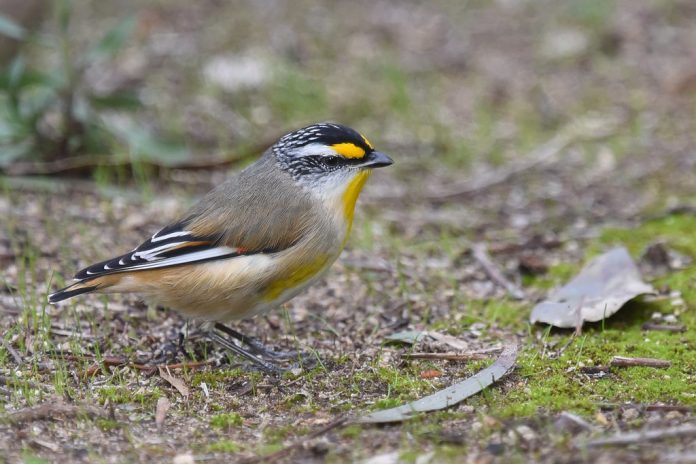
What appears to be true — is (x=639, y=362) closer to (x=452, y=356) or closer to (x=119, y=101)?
(x=452, y=356)

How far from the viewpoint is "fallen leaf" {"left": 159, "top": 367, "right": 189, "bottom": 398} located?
199 inches

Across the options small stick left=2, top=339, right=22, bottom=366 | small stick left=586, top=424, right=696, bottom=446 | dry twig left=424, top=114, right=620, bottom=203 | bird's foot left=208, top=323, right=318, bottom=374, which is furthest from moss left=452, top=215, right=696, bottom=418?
small stick left=2, top=339, right=22, bottom=366

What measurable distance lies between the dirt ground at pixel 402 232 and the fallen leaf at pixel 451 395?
54mm

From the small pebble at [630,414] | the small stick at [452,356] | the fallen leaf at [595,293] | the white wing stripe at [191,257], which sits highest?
the white wing stripe at [191,257]

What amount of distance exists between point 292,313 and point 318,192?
3.70 ft

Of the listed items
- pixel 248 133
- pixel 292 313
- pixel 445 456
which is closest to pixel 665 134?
pixel 248 133

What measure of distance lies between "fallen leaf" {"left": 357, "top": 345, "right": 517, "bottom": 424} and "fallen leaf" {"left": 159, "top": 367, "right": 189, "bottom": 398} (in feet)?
3.51

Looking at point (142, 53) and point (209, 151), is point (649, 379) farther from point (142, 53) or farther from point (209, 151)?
point (142, 53)

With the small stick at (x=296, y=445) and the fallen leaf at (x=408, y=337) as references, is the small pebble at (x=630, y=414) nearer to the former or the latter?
the small stick at (x=296, y=445)

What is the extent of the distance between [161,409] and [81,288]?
844 millimetres

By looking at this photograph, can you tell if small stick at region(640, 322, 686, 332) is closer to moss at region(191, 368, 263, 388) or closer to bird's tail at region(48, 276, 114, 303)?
moss at region(191, 368, 263, 388)

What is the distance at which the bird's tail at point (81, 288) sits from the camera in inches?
202

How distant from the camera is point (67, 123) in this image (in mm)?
8125

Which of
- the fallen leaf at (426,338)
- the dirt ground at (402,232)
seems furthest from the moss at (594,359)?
the fallen leaf at (426,338)
